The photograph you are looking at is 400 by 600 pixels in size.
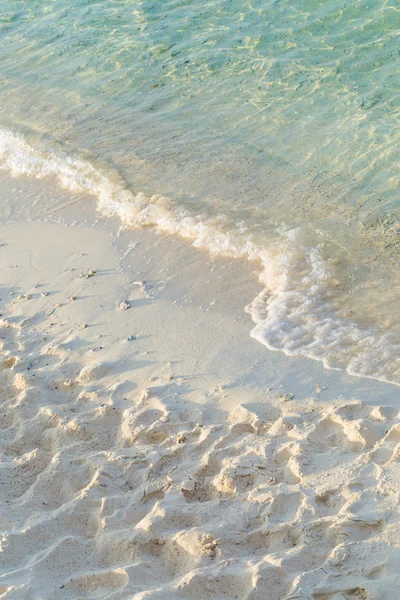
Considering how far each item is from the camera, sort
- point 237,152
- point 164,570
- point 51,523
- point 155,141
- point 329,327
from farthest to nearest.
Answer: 1. point 155,141
2. point 237,152
3. point 329,327
4. point 51,523
5. point 164,570

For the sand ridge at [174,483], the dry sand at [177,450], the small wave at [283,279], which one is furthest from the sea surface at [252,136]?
Result: the sand ridge at [174,483]

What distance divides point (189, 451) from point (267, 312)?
69.7 inches

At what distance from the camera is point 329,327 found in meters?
5.24

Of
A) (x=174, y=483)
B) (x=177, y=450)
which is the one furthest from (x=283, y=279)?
(x=174, y=483)

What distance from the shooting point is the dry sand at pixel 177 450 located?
3.20m

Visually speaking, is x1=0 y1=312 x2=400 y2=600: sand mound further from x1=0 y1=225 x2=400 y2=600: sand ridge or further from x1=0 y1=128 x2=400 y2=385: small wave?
x1=0 y1=128 x2=400 y2=385: small wave

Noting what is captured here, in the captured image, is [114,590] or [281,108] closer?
[114,590]

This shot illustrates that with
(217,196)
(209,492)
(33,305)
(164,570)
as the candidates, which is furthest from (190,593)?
(217,196)

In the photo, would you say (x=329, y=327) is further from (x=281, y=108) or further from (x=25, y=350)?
(x=281, y=108)

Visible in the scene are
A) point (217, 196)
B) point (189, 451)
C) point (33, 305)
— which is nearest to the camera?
point (189, 451)

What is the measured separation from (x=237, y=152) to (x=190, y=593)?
19.6 feet

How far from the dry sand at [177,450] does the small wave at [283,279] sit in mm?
159

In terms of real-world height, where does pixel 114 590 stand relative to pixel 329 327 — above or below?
above

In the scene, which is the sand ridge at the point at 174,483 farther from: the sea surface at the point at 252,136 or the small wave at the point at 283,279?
the sea surface at the point at 252,136
